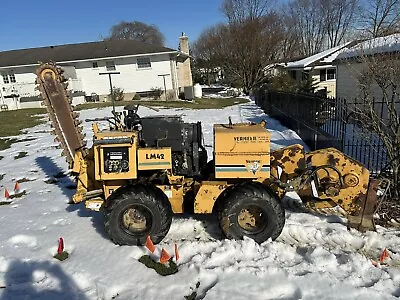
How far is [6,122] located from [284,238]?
18.6 meters

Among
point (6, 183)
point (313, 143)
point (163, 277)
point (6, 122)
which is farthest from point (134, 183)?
point (6, 122)

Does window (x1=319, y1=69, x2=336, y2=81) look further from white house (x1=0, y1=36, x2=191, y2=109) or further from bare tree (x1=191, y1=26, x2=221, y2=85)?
bare tree (x1=191, y1=26, x2=221, y2=85)

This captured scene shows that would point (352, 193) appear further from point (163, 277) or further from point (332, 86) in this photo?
point (332, 86)

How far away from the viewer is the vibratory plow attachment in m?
6.11

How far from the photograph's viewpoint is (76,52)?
31.6 m

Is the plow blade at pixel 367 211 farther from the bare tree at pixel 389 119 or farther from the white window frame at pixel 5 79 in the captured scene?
the white window frame at pixel 5 79

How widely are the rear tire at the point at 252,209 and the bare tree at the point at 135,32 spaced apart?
225 feet

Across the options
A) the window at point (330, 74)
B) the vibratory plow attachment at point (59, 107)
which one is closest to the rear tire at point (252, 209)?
the vibratory plow attachment at point (59, 107)

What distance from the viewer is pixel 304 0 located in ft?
198

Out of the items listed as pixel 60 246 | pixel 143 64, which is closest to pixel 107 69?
pixel 143 64

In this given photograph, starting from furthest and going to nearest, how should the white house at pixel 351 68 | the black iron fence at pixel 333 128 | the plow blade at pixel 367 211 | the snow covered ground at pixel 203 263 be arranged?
the white house at pixel 351 68, the black iron fence at pixel 333 128, the plow blade at pixel 367 211, the snow covered ground at pixel 203 263

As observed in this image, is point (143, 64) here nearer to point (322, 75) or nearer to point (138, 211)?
point (322, 75)

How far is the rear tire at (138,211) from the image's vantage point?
468cm

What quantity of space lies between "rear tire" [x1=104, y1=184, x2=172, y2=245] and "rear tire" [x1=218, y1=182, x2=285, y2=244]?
785 mm
